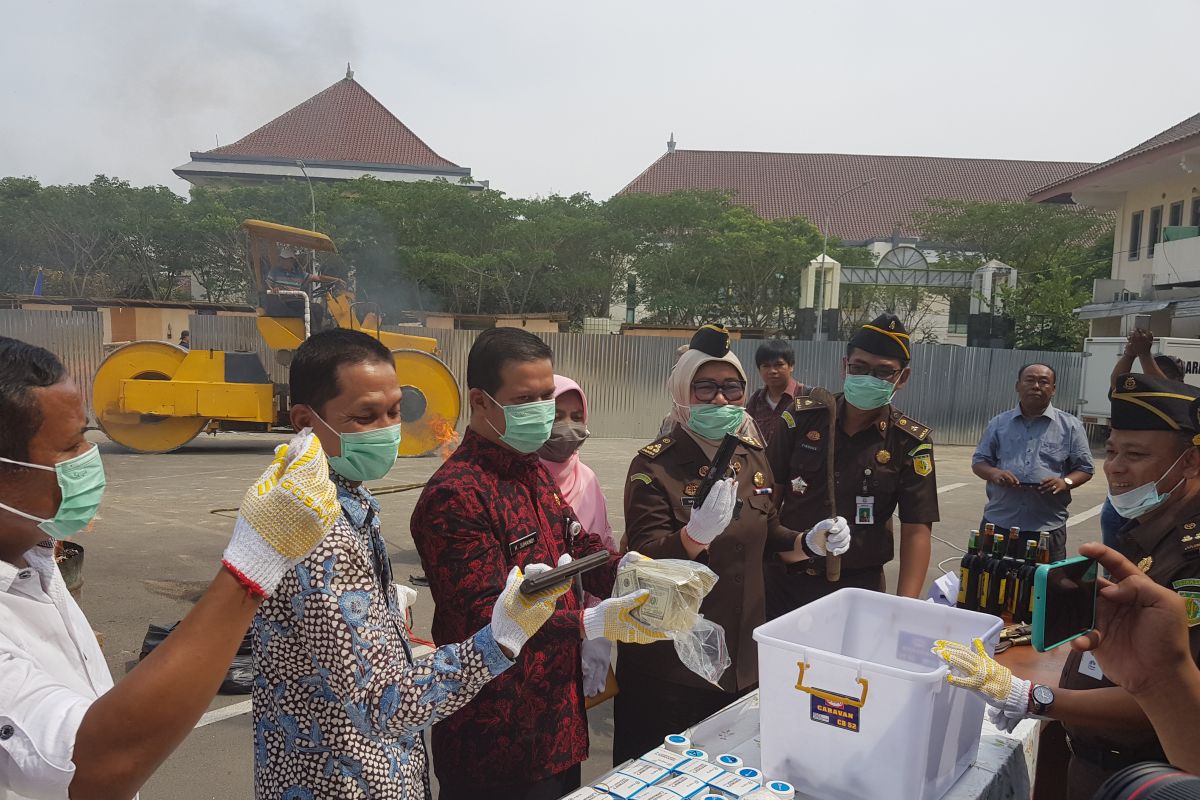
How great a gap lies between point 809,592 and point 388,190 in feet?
81.3

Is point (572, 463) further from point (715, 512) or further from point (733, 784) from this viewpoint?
point (733, 784)

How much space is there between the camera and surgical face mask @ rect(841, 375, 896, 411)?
132 inches

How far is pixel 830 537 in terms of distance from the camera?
2.94m

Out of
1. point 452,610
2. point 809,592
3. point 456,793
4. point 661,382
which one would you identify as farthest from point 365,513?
point 661,382

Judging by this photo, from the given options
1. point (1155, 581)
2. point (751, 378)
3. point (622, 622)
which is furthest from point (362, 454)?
point (751, 378)

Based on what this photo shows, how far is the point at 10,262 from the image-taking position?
27.3 meters

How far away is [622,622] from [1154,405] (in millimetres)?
1458

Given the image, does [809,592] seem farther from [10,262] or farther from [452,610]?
[10,262]

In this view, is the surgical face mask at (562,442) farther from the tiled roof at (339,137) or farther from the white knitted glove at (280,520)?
the tiled roof at (339,137)

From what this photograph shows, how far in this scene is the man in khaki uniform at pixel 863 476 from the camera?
3.30 meters

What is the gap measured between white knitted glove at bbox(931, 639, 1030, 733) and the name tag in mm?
973

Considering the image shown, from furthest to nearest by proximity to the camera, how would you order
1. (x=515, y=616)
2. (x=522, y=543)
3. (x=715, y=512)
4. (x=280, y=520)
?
1. (x=715, y=512)
2. (x=522, y=543)
3. (x=515, y=616)
4. (x=280, y=520)

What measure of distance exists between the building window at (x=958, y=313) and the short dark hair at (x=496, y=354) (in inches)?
1104

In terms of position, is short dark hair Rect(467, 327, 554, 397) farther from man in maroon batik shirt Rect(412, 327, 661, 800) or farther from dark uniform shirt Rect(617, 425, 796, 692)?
dark uniform shirt Rect(617, 425, 796, 692)
